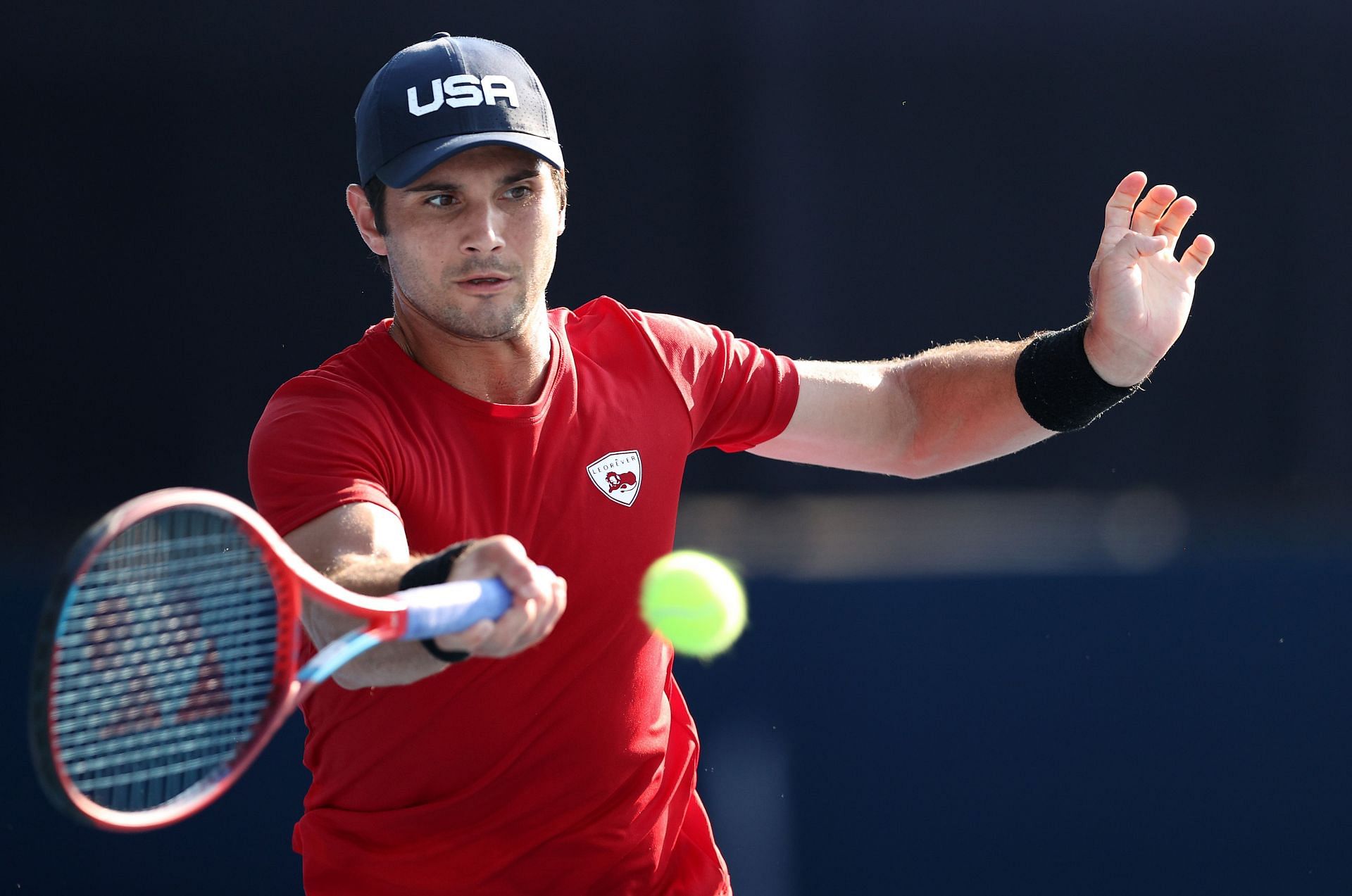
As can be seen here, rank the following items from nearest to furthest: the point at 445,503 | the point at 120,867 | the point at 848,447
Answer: the point at 445,503 < the point at 848,447 < the point at 120,867

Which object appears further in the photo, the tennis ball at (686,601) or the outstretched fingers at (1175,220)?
the outstretched fingers at (1175,220)

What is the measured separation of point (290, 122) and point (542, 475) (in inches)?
81.6

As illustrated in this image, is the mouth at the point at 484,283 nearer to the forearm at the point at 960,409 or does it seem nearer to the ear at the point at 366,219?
A: the ear at the point at 366,219

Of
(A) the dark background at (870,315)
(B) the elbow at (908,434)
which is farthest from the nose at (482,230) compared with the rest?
(A) the dark background at (870,315)

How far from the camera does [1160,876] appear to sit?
391 cm

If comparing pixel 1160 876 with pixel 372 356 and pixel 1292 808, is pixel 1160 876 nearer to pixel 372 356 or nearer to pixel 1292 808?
pixel 1292 808

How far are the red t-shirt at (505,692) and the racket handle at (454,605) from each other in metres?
0.49

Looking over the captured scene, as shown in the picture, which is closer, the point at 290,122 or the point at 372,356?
the point at 372,356

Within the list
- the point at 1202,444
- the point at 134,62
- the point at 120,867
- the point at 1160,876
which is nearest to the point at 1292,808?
the point at 1160,876

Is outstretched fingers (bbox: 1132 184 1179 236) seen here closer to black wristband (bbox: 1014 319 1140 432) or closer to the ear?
black wristband (bbox: 1014 319 1140 432)

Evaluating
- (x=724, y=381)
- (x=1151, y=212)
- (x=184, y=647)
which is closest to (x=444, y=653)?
(x=184, y=647)

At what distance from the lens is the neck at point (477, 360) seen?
241 cm

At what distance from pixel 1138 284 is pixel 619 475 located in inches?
38.8

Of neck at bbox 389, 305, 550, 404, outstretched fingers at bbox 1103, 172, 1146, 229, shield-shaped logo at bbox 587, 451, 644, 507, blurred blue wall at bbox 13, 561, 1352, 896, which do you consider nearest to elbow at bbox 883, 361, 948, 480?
→ outstretched fingers at bbox 1103, 172, 1146, 229
